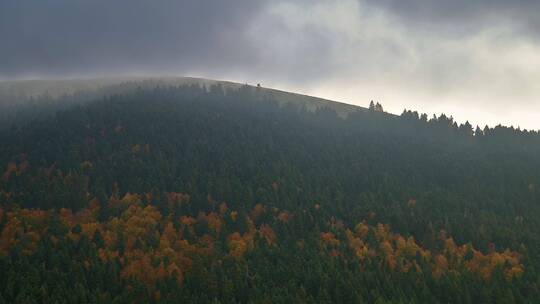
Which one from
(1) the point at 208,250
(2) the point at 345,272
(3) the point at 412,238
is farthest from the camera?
(3) the point at 412,238

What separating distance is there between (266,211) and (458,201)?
64684 mm

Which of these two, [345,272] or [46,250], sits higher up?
[345,272]

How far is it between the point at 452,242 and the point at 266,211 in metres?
52.4

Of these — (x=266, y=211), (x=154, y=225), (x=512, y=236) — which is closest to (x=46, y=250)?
(x=154, y=225)

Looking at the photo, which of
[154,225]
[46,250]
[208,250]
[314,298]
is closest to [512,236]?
[314,298]

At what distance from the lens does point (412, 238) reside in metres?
151

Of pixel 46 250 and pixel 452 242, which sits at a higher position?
pixel 452 242

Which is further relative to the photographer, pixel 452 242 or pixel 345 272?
pixel 452 242

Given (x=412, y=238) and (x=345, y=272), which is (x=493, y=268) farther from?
(x=345, y=272)

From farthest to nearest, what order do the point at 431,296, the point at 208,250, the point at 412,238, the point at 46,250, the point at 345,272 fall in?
1. the point at 412,238
2. the point at 208,250
3. the point at 46,250
4. the point at 345,272
5. the point at 431,296

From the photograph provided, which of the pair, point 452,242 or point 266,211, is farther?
point 266,211

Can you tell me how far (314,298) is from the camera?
371 feet

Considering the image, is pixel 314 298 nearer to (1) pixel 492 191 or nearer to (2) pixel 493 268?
(2) pixel 493 268

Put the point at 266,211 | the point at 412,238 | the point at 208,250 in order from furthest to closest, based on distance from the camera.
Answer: the point at 266,211 → the point at 412,238 → the point at 208,250
